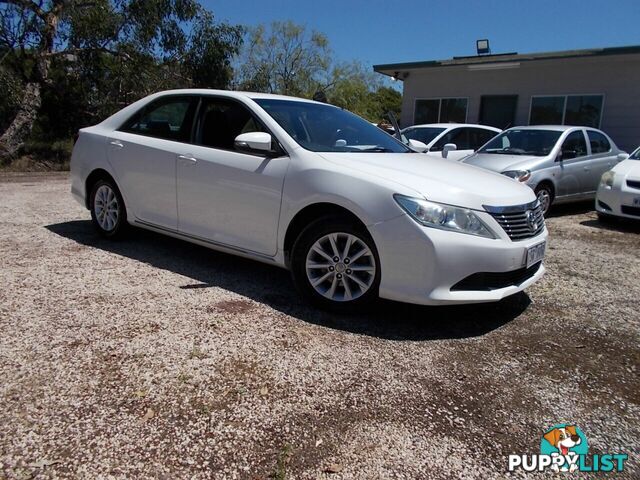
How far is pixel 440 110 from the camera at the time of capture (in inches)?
634

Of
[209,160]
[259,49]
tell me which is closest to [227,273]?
[209,160]

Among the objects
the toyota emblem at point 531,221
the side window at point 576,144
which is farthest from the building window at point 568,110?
the toyota emblem at point 531,221

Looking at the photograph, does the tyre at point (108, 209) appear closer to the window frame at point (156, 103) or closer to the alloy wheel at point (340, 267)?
the window frame at point (156, 103)

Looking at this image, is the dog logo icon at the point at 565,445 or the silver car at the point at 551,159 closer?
the dog logo icon at the point at 565,445

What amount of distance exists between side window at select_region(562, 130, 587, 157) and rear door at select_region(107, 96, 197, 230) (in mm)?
6436

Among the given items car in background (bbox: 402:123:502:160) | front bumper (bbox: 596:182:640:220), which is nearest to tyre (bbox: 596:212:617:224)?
front bumper (bbox: 596:182:640:220)

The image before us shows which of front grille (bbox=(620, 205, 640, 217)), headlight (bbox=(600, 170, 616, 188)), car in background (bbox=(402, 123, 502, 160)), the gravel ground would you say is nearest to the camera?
the gravel ground

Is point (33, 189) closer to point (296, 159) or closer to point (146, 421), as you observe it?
point (296, 159)

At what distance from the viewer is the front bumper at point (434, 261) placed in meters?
3.19

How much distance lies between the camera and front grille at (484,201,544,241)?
11.1 ft

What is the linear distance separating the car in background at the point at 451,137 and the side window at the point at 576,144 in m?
1.78

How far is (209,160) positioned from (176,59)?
11.6 m

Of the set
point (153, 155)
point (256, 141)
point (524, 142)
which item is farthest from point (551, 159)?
point (153, 155)

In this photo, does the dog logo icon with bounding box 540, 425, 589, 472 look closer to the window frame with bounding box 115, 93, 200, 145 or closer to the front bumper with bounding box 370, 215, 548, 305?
the front bumper with bounding box 370, 215, 548, 305
